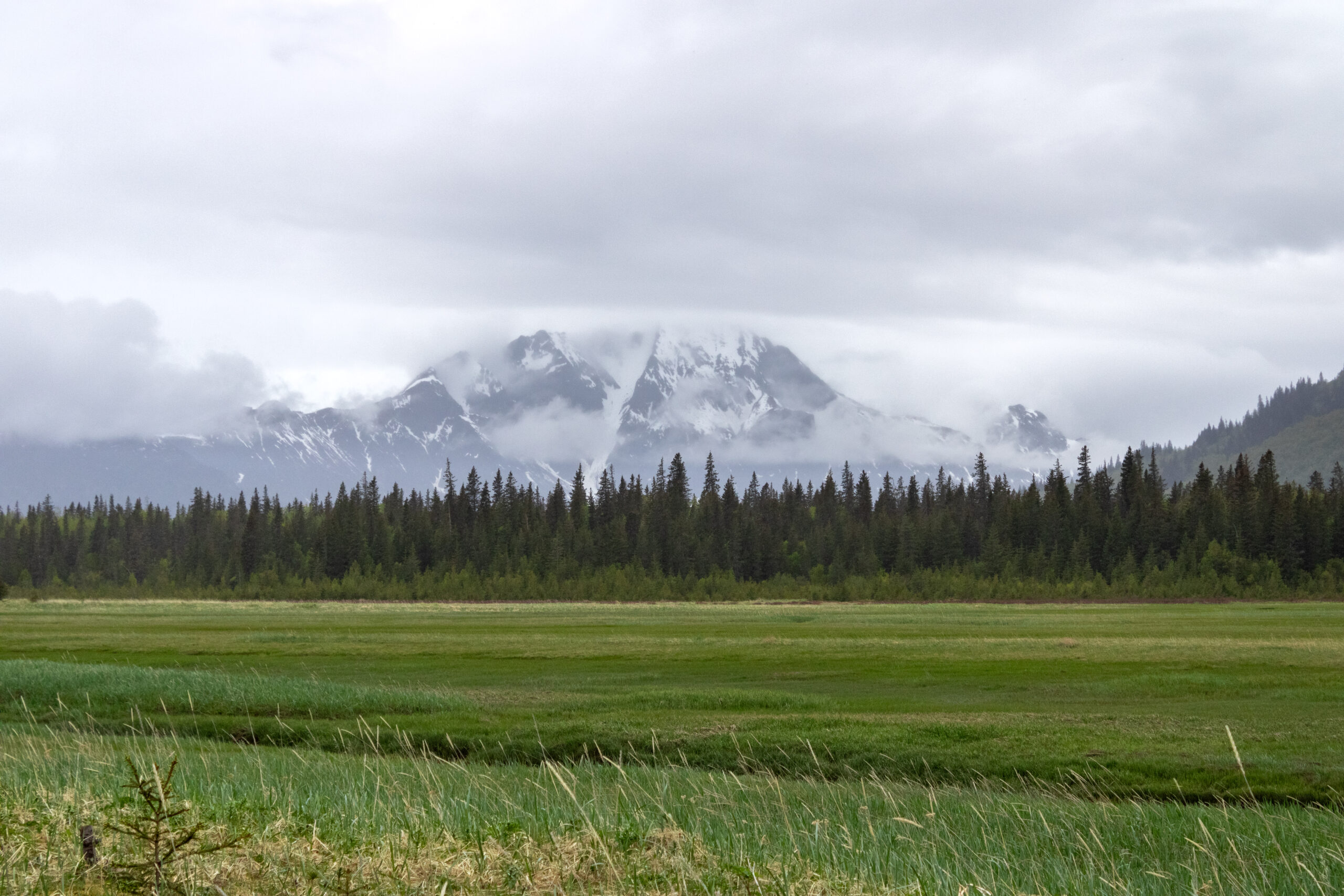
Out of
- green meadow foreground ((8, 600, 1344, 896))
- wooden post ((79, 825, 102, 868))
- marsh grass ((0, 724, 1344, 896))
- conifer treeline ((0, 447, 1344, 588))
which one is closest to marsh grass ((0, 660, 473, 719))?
green meadow foreground ((8, 600, 1344, 896))

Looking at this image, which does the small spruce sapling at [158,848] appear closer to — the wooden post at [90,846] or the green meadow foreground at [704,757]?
the wooden post at [90,846]

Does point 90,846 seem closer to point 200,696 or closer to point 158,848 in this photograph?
point 158,848

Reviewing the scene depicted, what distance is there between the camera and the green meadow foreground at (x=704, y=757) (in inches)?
400

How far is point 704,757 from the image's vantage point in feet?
85.7

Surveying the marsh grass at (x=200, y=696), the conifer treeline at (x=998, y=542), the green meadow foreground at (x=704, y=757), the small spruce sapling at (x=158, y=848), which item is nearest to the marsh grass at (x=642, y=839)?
the green meadow foreground at (x=704, y=757)

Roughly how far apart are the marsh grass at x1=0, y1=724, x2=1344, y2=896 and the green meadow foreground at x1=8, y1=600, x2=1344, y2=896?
68 mm

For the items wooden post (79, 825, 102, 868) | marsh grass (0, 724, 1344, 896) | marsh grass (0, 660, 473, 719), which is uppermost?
wooden post (79, 825, 102, 868)

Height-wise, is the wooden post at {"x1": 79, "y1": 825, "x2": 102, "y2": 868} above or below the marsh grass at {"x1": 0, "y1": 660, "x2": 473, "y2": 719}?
above

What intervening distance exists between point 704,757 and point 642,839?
51.9 feet

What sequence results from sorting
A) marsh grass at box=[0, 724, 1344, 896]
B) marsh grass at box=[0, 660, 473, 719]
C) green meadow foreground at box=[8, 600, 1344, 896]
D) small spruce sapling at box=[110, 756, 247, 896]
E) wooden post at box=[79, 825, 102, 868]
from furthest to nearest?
marsh grass at box=[0, 660, 473, 719] → green meadow foreground at box=[8, 600, 1344, 896] → marsh grass at box=[0, 724, 1344, 896] → wooden post at box=[79, 825, 102, 868] → small spruce sapling at box=[110, 756, 247, 896]

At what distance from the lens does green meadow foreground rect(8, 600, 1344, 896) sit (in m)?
10.2

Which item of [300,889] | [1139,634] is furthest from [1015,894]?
[1139,634]

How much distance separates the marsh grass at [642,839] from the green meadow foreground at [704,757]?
68mm

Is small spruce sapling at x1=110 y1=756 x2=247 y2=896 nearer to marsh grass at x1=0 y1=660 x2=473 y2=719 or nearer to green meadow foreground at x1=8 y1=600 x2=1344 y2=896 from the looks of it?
green meadow foreground at x1=8 y1=600 x2=1344 y2=896
